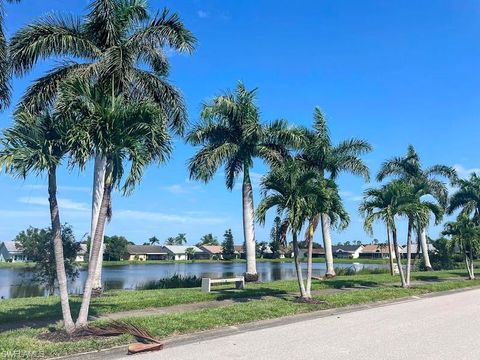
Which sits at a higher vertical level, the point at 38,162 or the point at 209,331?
the point at 38,162

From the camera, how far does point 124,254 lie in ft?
334

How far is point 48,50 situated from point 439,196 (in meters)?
32.5

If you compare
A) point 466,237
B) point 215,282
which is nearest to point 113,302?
point 215,282

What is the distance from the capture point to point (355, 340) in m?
9.21

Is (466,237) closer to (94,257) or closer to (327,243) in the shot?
(327,243)

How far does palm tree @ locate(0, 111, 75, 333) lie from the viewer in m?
9.19

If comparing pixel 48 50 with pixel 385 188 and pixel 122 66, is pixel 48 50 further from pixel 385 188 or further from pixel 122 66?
pixel 385 188

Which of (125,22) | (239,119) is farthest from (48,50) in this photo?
(239,119)

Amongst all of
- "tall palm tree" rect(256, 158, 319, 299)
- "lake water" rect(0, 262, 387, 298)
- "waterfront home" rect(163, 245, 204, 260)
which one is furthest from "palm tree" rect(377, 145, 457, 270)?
"waterfront home" rect(163, 245, 204, 260)

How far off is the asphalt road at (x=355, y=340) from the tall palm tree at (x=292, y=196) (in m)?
3.26

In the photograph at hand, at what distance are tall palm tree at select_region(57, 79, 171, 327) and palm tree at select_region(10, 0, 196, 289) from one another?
506 centimetres

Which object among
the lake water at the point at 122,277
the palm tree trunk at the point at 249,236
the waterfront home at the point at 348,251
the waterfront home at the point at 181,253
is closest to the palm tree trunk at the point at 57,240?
the lake water at the point at 122,277

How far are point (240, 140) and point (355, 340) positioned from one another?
16.4 meters

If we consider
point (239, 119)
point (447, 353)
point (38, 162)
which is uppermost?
point (239, 119)
